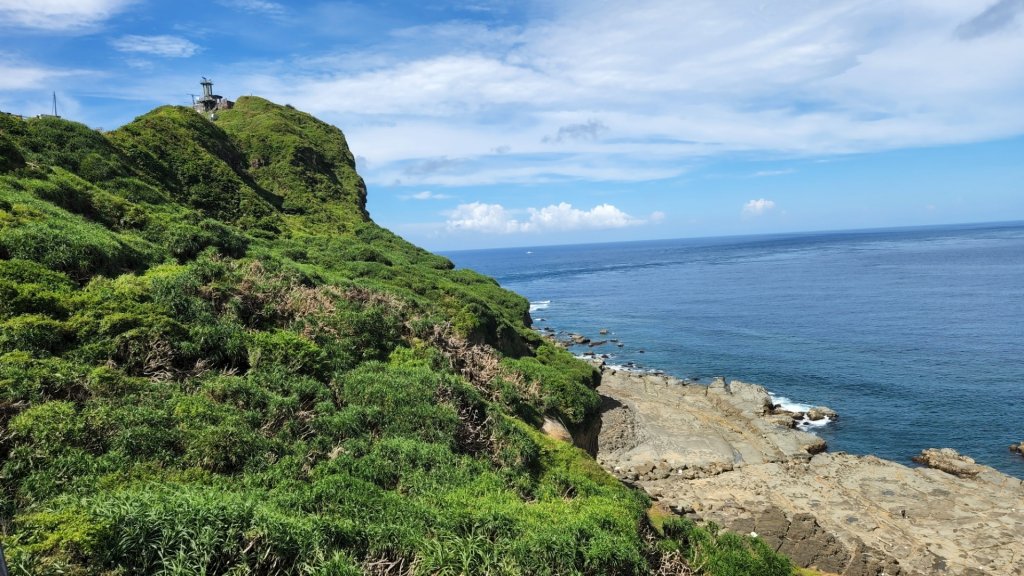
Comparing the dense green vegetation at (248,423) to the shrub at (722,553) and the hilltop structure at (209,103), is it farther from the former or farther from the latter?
the hilltop structure at (209,103)

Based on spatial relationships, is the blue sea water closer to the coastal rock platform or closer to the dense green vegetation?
the coastal rock platform

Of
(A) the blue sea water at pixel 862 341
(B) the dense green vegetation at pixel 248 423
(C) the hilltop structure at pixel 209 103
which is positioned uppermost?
(C) the hilltop structure at pixel 209 103

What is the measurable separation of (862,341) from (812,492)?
35332 mm

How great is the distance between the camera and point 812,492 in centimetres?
2850

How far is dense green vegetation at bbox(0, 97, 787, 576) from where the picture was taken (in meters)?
7.32

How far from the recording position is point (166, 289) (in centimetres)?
1446

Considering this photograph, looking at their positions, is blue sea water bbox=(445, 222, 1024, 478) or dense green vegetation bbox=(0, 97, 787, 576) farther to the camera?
blue sea water bbox=(445, 222, 1024, 478)

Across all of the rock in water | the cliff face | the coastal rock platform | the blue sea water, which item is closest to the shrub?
the cliff face

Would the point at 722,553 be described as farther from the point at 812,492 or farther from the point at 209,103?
the point at 209,103

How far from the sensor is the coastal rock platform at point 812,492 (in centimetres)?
2264

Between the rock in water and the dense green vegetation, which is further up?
the dense green vegetation

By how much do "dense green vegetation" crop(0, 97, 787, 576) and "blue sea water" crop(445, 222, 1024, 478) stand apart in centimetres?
2763

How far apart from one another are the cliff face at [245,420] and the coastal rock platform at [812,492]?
10.4 m

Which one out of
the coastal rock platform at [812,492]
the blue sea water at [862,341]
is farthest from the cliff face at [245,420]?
the blue sea water at [862,341]
